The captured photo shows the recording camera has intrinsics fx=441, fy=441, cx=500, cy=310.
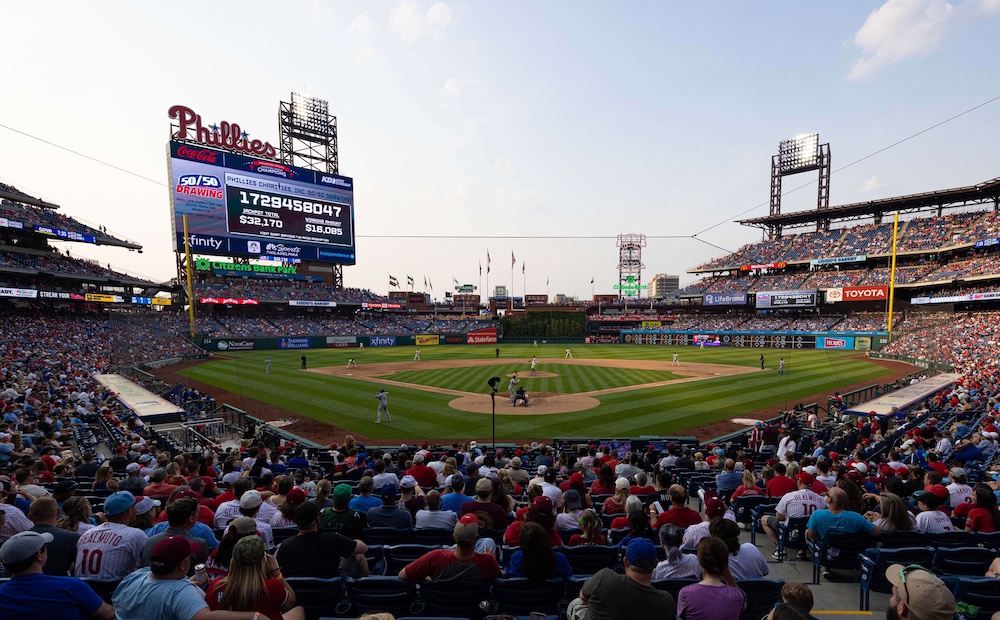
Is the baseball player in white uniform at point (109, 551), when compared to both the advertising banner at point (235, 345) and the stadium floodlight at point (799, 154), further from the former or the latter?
the stadium floodlight at point (799, 154)

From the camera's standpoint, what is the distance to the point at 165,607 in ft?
10.5

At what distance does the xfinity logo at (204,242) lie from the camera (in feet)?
196

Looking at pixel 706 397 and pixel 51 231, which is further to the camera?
pixel 51 231

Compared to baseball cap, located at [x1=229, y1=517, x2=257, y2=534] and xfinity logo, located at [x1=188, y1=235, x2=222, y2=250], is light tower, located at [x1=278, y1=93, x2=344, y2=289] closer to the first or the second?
xfinity logo, located at [x1=188, y1=235, x2=222, y2=250]

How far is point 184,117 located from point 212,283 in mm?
23510

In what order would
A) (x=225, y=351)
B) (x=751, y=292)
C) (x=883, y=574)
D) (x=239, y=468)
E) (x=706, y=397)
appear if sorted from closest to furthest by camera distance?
1. (x=883, y=574)
2. (x=239, y=468)
3. (x=706, y=397)
4. (x=225, y=351)
5. (x=751, y=292)

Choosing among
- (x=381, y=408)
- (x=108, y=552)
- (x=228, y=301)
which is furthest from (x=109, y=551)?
(x=228, y=301)

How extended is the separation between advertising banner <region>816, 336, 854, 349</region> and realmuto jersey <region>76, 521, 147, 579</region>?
6898 centimetres

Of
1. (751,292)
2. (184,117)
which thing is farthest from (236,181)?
(751,292)

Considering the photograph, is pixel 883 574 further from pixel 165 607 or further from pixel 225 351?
pixel 225 351

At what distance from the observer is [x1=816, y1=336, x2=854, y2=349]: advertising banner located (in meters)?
55.0

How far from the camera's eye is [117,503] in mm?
5055

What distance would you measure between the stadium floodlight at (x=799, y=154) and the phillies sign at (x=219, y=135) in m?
87.6

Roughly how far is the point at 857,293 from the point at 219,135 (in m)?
91.6
